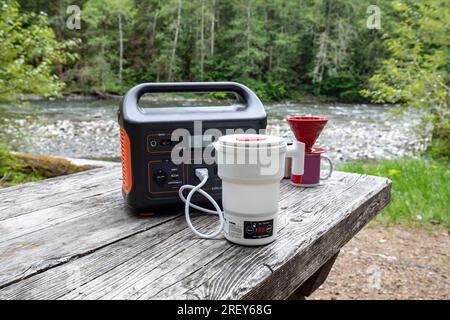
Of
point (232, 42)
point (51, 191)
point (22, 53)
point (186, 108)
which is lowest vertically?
point (51, 191)

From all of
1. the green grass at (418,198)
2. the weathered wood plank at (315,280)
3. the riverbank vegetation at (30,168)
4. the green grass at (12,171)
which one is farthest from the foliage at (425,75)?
the weathered wood plank at (315,280)

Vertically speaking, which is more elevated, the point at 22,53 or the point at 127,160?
the point at 22,53

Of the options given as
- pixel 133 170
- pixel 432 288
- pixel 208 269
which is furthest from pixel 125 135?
pixel 432 288

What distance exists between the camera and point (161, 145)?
94 centimetres

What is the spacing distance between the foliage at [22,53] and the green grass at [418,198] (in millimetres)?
3002

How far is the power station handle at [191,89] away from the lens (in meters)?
1.00

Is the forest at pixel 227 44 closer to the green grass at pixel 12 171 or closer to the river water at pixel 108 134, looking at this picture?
the river water at pixel 108 134

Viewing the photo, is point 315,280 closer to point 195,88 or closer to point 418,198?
point 195,88

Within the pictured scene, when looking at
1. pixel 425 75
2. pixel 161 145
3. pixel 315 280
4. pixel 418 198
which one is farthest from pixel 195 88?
pixel 425 75

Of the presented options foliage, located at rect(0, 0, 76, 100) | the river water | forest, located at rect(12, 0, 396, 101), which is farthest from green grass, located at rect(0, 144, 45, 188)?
forest, located at rect(12, 0, 396, 101)

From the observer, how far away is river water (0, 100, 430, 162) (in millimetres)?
6027

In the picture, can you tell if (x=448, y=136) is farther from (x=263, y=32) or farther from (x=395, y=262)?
(x=263, y=32)

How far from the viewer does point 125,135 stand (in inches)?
37.0

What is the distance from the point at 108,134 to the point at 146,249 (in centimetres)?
702
